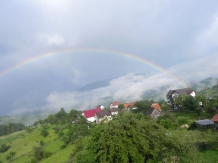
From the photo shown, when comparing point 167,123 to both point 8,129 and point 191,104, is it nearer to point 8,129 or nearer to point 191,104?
point 191,104

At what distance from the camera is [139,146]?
41.4ft

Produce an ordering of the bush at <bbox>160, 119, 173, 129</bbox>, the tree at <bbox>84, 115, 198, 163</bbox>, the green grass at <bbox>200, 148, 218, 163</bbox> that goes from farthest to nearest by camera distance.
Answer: the bush at <bbox>160, 119, 173, 129</bbox> → the green grass at <bbox>200, 148, 218, 163</bbox> → the tree at <bbox>84, 115, 198, 163</bbox>

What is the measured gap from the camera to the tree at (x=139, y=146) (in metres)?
12.1

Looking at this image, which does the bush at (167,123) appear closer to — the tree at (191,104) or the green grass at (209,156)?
the green grass at (209,156)

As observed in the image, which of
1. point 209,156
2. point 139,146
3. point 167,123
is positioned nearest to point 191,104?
point 167,123

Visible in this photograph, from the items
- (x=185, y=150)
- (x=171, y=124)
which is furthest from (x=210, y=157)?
(x=171, y=124)

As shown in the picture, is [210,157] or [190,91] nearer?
[210,157]

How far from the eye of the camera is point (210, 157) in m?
16.5

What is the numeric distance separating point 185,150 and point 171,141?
1001 millimetres

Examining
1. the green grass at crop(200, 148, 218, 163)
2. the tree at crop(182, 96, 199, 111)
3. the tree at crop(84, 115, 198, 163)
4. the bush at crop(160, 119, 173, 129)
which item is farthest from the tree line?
the green grass at crop(200, 148, 218, 163)

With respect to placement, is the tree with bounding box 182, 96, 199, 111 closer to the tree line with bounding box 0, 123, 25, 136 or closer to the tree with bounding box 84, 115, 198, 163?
the tree with bounding box 84, 115, 198, 163

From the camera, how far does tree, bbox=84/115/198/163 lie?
1215cm

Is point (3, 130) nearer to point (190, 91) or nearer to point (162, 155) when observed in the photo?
point (190, 91)

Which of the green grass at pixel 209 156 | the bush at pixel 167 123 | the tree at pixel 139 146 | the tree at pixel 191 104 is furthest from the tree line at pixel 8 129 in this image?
the green grass at pixel 209 156
